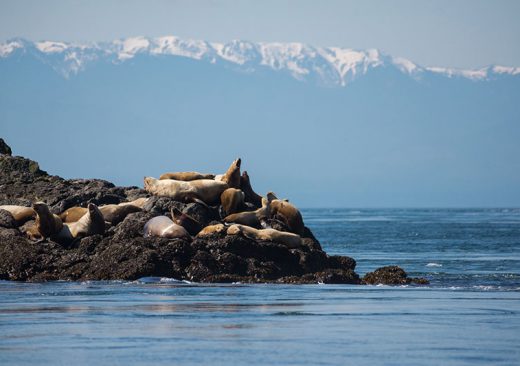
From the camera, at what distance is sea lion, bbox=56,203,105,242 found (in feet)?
84.9

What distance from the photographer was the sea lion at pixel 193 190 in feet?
90.0

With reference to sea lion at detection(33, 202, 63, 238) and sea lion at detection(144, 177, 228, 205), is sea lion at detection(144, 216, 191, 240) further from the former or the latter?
sea lion at detection(33, 202, 63, 238)

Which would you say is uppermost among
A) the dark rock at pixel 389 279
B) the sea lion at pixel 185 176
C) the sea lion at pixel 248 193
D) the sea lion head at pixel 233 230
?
the sea lion at pixel 185 176

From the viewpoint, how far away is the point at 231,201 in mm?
27125

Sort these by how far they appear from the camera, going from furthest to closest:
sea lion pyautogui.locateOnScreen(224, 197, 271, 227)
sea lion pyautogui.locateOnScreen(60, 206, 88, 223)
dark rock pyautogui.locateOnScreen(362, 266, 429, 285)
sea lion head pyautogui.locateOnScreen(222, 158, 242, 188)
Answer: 1. sea lion head pyautogui.locateOnScreen(222, 158, 242, 188)
2. sea lion pyautogui.locateOnScreen(60, 206, 88, 223)
3. sea lion pyautogui.locateOnScreen(224, 197, 271, 227)
4. dark rock pyautogui.locateOnScreen(362, 266, 429, 285)

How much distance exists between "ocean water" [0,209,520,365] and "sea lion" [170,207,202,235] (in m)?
2.22

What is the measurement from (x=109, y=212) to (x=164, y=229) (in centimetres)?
228

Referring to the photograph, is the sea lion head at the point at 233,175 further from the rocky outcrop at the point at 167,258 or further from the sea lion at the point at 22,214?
the sea lion at the point at 22,214

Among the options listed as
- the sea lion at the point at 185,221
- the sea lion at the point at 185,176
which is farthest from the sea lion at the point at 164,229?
the sea lion at the point at 185,176

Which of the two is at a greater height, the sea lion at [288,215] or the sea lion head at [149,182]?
the sea lion head at [149,182]

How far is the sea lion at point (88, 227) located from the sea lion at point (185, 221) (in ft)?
5.11

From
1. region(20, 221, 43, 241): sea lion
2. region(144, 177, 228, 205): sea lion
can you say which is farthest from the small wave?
region(144, 177, 228, 205): sea lion

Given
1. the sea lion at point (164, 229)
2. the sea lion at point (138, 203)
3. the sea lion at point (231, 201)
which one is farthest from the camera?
the sea lion at point (138, 203)

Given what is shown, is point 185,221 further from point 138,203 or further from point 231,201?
point 138,203
